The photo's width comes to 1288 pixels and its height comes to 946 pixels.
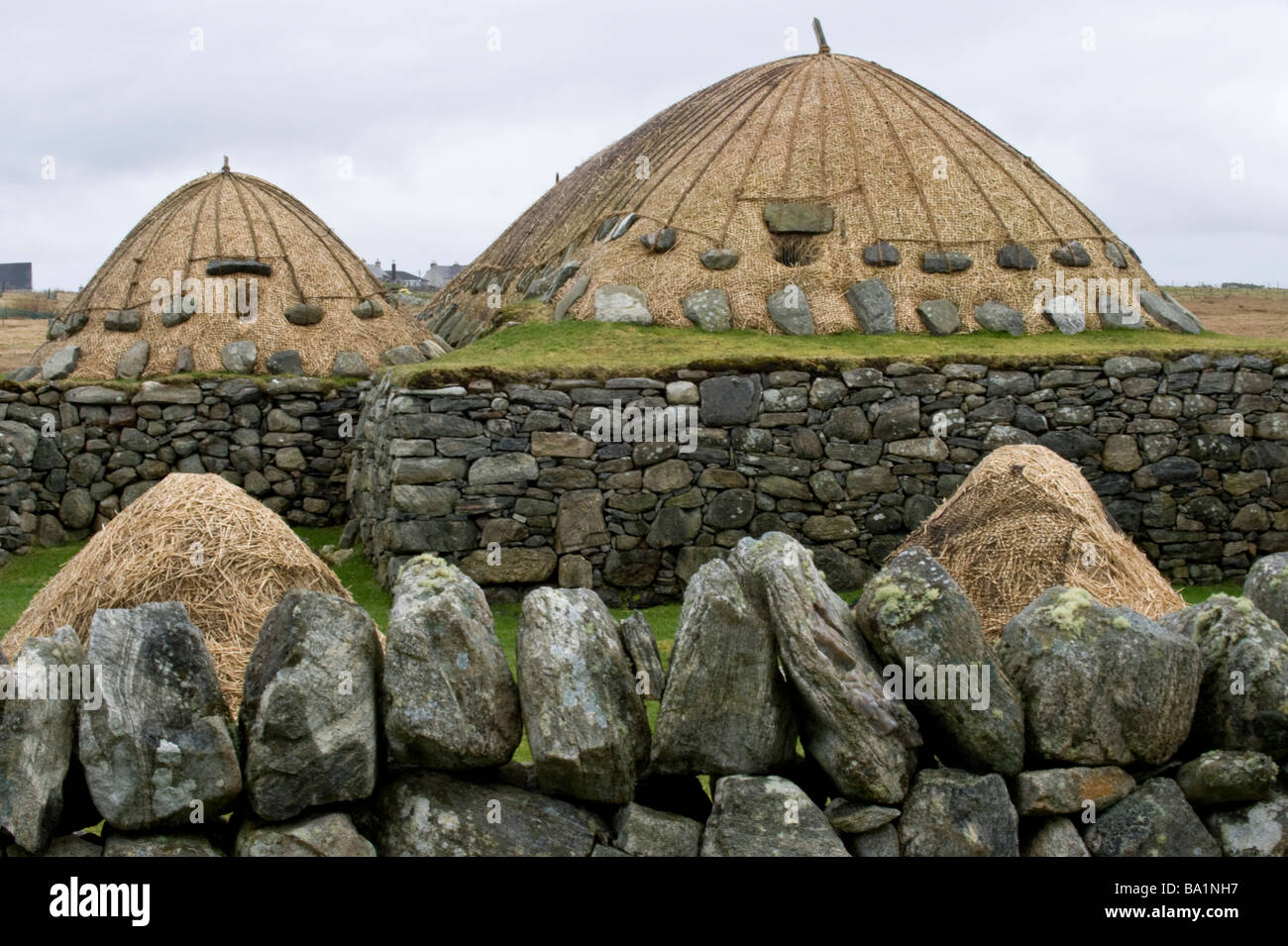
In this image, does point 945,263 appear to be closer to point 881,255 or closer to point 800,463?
point 881,255

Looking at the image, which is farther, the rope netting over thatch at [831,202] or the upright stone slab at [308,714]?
the rope netting over thatch at [831,202]

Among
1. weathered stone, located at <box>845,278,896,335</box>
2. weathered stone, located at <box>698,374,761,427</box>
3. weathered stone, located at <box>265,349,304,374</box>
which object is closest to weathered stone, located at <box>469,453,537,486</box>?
weathered stone, located at <box>698,374,761,427</box>

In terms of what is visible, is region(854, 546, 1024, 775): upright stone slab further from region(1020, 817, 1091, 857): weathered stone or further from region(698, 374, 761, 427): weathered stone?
region(698, 374, 761, 427): weathered stone

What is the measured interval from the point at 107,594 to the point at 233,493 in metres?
0.98

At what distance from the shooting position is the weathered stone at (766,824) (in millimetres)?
4453

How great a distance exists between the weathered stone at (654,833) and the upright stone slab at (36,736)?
2.08 metres

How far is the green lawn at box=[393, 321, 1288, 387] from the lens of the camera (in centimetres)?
1256

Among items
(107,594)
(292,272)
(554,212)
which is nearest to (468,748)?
(107,594)

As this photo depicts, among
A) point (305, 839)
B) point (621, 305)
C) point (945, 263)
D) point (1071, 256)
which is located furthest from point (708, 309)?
point (305, 839)

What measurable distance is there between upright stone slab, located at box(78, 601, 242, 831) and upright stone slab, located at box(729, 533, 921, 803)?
2108 millimetres

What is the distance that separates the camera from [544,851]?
4.50 metres

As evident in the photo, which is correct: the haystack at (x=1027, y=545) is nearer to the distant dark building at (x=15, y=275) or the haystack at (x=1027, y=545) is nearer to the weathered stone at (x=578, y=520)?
the weathered stone at (x=578, y=520)

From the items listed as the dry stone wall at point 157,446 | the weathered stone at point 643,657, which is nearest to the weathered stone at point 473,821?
the weathered stone at point 643,657

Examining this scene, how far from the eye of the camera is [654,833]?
4551 millimetres
